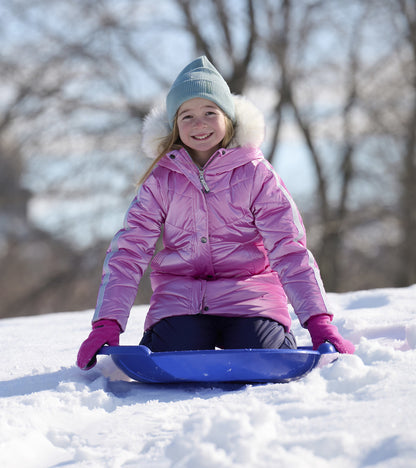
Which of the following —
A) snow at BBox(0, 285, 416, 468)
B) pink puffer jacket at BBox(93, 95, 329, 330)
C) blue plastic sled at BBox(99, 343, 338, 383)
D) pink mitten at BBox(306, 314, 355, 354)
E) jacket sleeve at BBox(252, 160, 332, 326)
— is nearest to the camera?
snow at BBox(0, 285, 416, 468)

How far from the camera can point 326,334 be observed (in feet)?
7.01

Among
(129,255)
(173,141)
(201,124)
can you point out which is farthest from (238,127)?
(129,255)

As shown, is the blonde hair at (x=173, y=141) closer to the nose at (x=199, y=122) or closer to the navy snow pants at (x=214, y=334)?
the nose at (x=199, y=122)

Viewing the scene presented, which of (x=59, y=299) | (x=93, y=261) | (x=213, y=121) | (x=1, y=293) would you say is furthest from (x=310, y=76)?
(x=213, y=121)

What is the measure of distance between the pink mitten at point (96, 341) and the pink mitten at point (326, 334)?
665 millimetres

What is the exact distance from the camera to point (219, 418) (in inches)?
56.9

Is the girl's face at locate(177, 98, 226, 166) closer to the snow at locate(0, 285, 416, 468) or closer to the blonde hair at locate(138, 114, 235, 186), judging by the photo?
the blonde hair at locate(138, 114, 235, 186)

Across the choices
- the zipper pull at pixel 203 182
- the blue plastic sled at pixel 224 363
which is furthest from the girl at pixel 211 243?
the blue plastic sled at pixel 224 363

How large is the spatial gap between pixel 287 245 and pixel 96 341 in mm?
752

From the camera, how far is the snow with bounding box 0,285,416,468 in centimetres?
131

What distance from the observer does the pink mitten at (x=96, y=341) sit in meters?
2.10

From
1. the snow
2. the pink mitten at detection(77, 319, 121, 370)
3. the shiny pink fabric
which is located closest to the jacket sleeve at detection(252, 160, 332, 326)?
the shiny pink fabric

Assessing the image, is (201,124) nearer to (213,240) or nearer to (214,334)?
(213,240)

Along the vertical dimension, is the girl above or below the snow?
above
